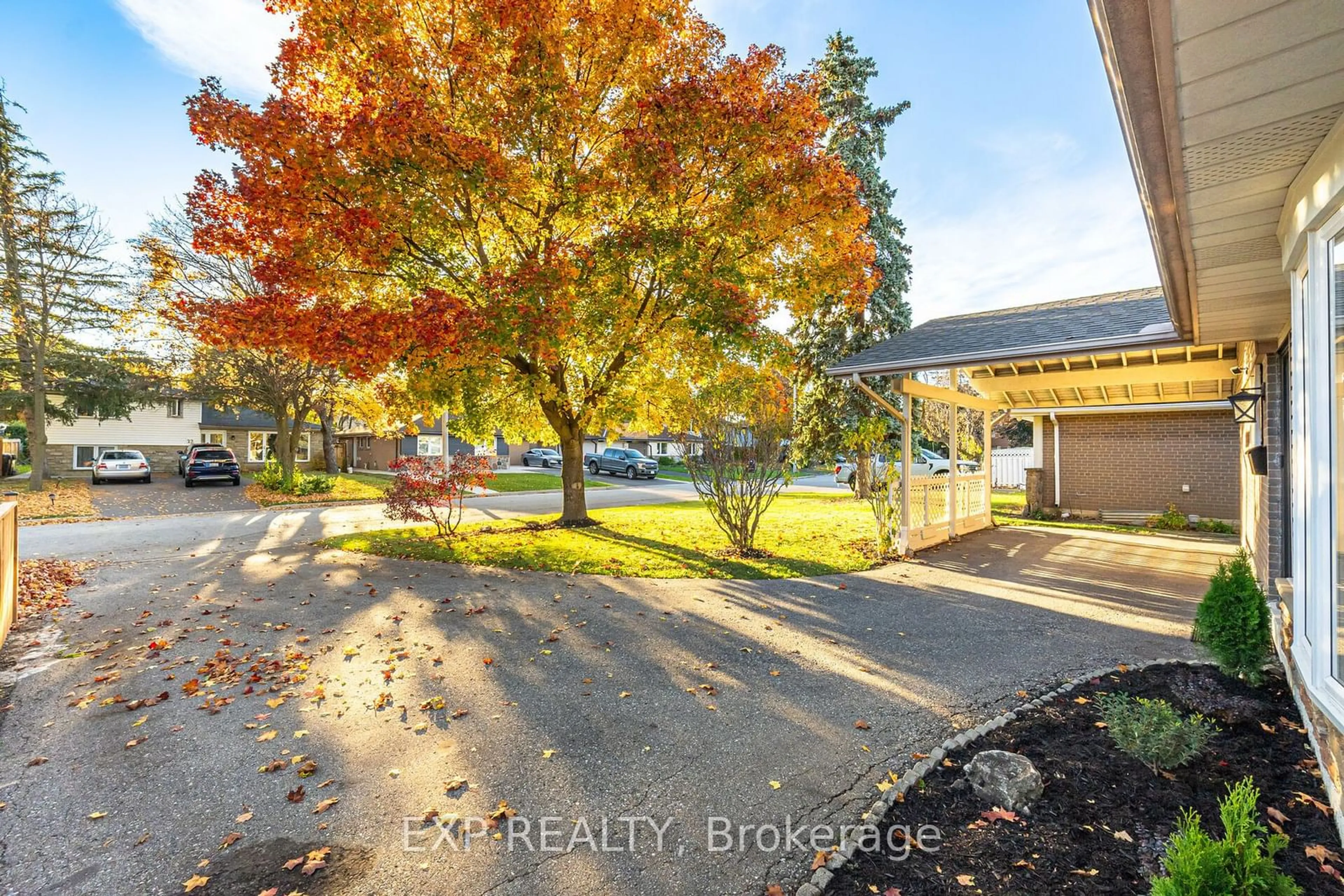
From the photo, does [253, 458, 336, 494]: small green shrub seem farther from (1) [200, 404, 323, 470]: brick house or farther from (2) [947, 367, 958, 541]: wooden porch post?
(2) [947, 367, 958, 541]: wooden porch post

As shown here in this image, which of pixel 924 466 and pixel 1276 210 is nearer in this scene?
pixel 1276 210

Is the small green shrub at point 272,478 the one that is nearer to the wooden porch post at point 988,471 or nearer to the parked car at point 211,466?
the parked car at point 211,466

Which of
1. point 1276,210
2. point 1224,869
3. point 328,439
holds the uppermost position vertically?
Answer: point 1276,210

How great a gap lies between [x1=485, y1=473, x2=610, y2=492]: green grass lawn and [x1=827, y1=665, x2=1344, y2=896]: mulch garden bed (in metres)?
22.1

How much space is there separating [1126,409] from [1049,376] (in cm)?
326

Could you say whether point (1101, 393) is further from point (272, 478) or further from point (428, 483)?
point (272, 478)

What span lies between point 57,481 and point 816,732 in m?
33.1

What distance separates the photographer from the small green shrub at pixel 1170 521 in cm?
1210

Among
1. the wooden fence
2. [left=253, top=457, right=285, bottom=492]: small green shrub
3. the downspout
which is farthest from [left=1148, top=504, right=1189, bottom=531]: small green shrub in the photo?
[left=253, top=457, right=285, bottom=492]: small green shrub

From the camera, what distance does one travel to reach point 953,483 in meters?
10.8

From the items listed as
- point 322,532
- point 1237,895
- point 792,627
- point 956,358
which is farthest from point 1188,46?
point 322,532

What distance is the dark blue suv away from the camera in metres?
22.5

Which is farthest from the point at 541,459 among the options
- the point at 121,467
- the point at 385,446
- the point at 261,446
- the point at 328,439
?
the point at 121,467

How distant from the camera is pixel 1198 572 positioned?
7.98m
